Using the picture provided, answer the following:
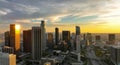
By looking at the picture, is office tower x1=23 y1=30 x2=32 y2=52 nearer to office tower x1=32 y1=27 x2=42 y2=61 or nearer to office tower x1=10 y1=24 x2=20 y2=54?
office tower x1=32 y1=27 x2=42 y2=61

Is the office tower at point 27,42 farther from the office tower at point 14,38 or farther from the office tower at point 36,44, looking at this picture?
the office tower at point 14,38

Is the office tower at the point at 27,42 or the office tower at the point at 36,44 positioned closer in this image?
the office tower at the point at 36,44

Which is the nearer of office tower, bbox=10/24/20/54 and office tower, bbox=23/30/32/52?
office tower, bbox=10/24/20/54

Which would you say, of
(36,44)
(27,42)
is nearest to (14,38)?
(36,44)

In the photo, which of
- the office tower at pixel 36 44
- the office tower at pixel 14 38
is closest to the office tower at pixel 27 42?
the office tower at pixel 36 44

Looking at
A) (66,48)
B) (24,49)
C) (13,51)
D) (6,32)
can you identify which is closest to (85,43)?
(66,48)

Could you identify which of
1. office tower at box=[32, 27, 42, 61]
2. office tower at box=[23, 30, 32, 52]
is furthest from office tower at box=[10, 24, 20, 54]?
office tower at box=[23, 30, 32, 52]

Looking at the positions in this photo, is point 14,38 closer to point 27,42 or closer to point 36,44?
point 36,44

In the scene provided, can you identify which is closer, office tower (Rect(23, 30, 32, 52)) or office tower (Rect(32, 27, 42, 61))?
office tower (Rect(32, 27, 42, 61))
